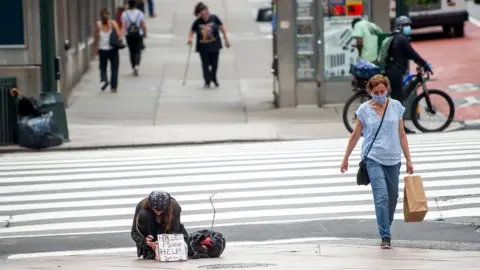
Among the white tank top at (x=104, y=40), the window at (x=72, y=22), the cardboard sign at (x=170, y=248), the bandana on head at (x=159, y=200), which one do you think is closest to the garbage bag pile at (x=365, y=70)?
the white tank top at (x=104, y=40)

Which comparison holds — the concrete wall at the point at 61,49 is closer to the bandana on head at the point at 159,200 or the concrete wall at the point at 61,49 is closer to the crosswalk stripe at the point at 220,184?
the crosswalk stripe at the point at 220,184

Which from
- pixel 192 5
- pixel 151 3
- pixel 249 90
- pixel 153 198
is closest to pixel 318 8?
pixel 249 90

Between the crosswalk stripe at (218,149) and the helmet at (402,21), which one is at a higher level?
the helmet at (402,21)

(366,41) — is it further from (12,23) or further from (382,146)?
(382,146)

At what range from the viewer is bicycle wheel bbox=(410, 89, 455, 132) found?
19.8 meters

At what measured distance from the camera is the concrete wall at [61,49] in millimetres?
22016

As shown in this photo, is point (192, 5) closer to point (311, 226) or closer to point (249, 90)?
point (249, 90)

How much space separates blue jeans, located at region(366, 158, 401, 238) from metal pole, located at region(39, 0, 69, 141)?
10198 millimetres

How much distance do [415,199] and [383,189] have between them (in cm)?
33

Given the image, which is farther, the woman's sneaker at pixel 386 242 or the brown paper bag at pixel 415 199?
the woman's sneaker at pixel 386 242

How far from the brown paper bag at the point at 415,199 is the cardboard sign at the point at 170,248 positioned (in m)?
2.03

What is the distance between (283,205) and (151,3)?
27.2m

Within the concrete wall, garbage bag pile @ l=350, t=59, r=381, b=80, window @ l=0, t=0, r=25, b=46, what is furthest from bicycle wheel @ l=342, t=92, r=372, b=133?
window @ l=0, t=0, r=25, b=46

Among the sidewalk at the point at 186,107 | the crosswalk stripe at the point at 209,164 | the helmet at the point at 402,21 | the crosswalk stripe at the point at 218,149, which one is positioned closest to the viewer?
the crosswalk stripe at the point at 209,164
